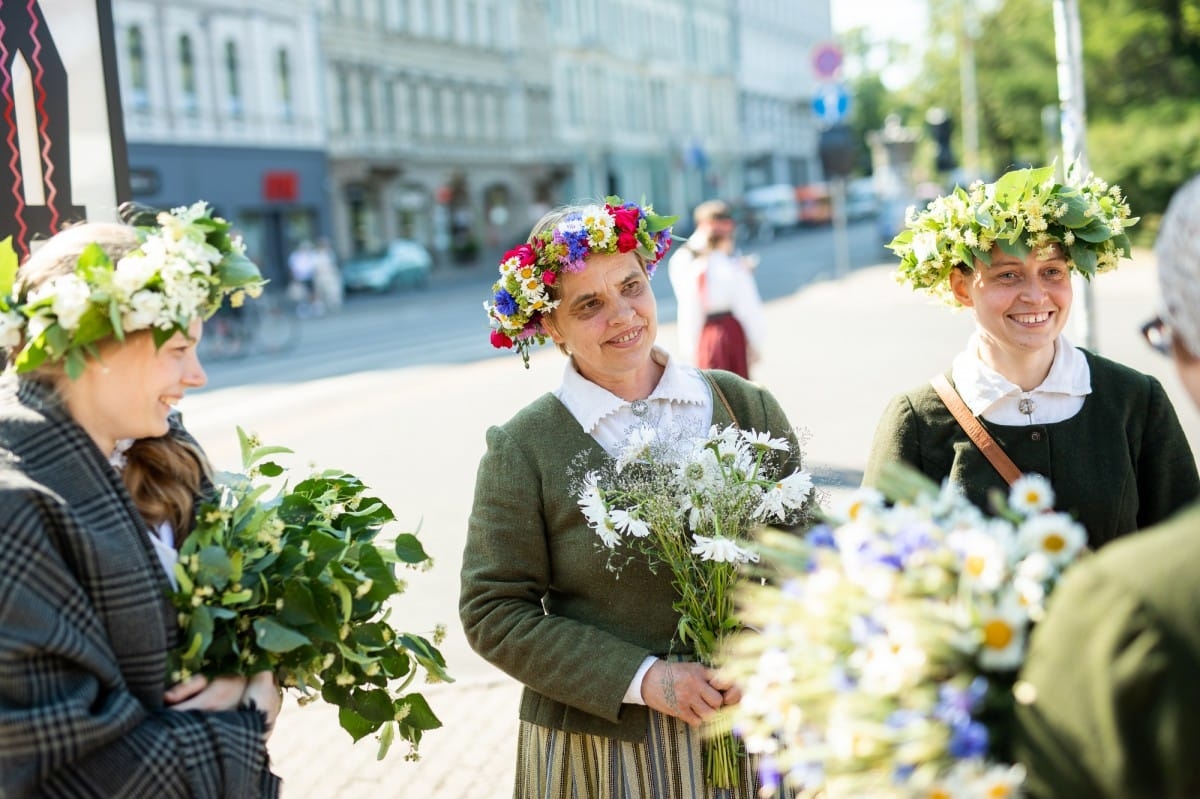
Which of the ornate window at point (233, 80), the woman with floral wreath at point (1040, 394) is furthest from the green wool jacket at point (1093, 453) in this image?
the ornate window at point (233, 80)

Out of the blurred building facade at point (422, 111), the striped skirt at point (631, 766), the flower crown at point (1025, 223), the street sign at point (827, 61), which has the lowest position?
the striped skirt at point (631, 766)

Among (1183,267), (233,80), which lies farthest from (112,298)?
(233,80)

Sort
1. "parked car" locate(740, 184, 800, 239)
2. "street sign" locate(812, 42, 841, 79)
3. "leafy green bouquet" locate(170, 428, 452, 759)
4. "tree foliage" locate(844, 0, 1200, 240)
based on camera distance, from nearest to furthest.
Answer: "leafy green bouquet" locate(170, 428, 452, 759)
"street sign" locate(812, 42, 841, 79)
"tree foliage" locate(844, 0, 1200, 240)
"parked car" locate(740, 184, 800, 239)

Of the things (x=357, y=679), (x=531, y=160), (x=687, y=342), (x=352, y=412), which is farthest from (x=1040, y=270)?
(x=531, y=160)

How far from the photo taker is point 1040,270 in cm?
342

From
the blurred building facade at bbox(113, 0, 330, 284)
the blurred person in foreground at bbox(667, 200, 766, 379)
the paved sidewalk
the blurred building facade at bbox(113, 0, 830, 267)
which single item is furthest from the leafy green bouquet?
the blurred building facade at bbox(113, 0, 330, 284)

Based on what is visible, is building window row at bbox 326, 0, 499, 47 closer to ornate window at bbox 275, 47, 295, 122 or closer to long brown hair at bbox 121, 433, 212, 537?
ornate window at bbox 275, 47, 295, 122

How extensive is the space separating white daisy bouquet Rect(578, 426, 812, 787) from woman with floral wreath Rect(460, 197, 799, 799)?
0.07 meters

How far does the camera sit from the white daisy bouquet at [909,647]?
1730mm

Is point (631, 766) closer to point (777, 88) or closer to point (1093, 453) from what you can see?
point (1093, 453)

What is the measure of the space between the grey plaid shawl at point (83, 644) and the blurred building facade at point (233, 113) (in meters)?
34.8

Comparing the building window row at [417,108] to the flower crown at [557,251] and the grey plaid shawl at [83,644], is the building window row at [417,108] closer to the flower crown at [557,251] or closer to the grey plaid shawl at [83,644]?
the flower crown at [557,251]

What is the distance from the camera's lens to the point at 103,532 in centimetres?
238

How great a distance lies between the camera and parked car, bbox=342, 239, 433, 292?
38656mm
